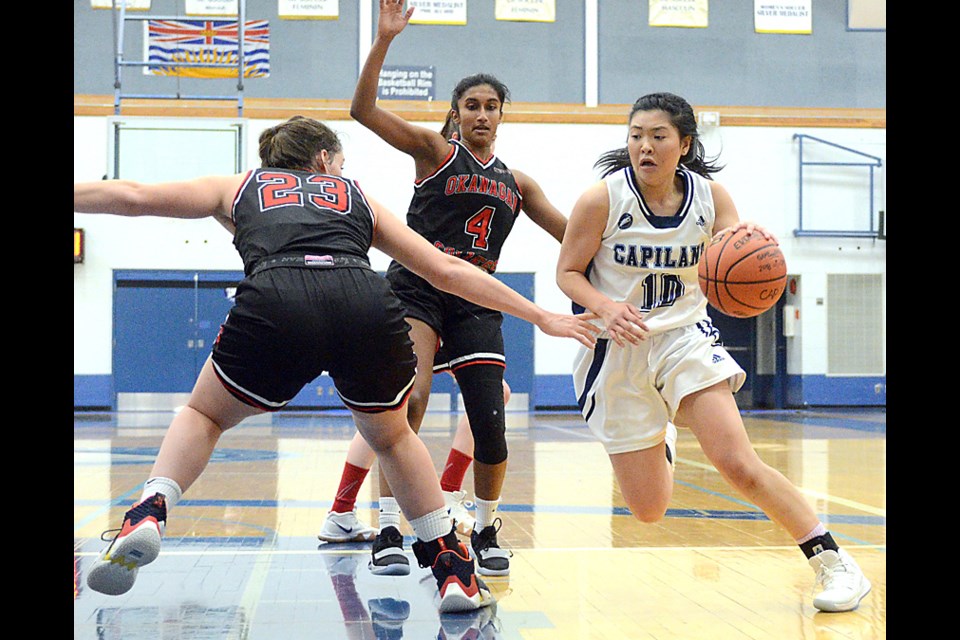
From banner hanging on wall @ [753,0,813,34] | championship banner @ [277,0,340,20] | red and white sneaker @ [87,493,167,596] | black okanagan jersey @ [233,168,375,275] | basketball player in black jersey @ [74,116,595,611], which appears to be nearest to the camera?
red and white sneaker @ [87,493,167,596]

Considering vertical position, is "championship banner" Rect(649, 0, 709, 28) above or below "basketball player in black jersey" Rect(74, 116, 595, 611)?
above

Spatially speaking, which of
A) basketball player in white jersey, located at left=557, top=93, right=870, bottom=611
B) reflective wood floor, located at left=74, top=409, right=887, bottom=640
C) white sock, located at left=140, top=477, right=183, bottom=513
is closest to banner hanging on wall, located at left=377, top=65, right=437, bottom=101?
reflective wood floor, located at left=74, top=409, right=887, bottom=640

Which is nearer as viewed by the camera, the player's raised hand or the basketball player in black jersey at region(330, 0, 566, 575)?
the player's raised hand

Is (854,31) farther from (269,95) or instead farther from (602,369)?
(602,369)

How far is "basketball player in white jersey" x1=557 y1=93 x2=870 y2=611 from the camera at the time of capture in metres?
3.51

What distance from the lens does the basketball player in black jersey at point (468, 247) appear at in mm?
4188

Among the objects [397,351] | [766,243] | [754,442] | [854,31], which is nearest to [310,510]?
[397,351]

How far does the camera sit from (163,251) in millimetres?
15961

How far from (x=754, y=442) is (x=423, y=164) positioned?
7.16 m

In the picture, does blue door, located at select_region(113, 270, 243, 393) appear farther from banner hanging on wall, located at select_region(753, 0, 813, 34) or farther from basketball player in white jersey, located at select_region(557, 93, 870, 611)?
basketball player in white jersey, located at select_region(557, 93, 870, 611)

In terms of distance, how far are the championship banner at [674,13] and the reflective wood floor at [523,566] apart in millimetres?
10165

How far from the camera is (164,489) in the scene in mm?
2945

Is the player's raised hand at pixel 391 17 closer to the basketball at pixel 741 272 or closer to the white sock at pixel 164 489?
the basketball at pixel 741 272

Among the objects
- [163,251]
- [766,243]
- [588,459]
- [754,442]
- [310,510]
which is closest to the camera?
[766,243]
